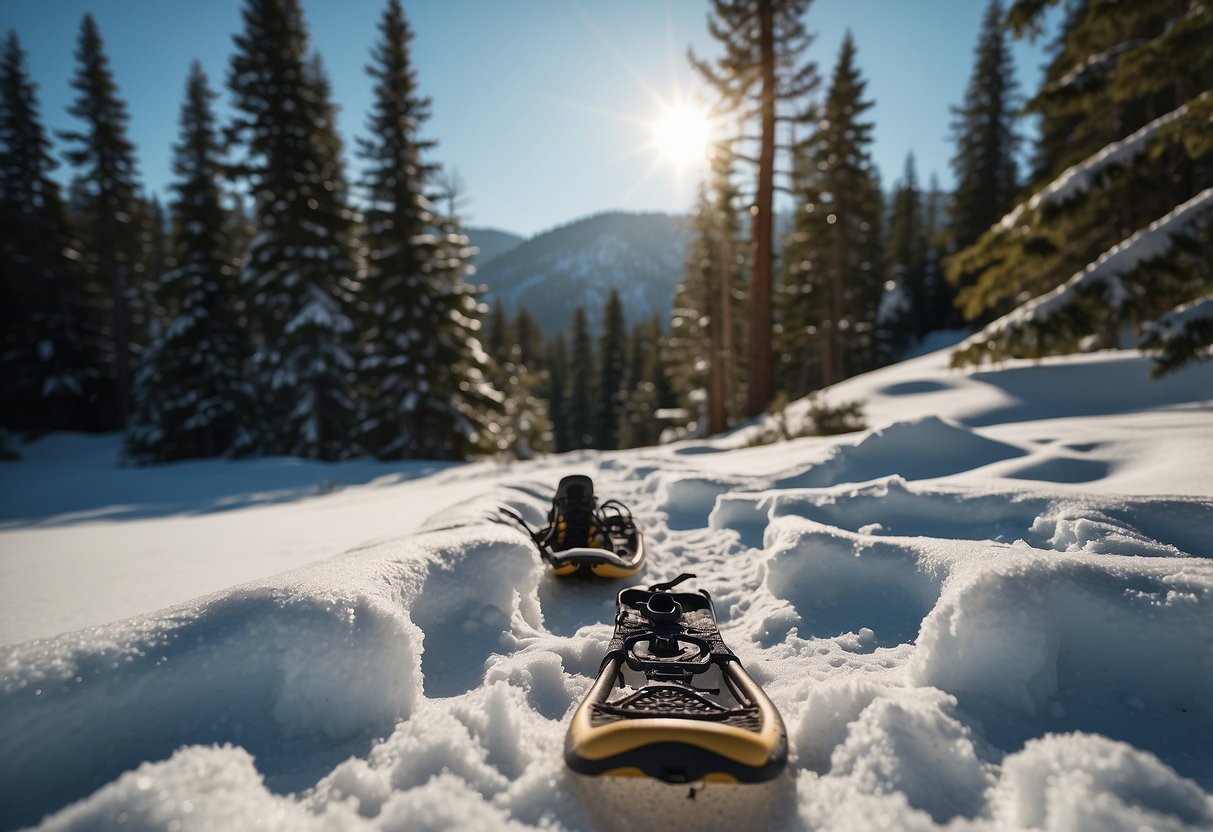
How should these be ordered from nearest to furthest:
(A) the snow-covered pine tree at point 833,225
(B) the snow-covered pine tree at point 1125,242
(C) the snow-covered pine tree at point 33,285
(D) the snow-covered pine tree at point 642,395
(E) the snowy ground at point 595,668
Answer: (E) the snowy ground at point 595,668, (B) the snow-covered pine tree at point 1125,242, (C) the snow-covered pine tree at point 33,285, (A) the snow-covered pine tree at point 833,225, (D) the snow-covered pine tree at point 642,395

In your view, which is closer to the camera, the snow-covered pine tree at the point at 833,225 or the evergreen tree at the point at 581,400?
the snow-covered pine tree at the point at 833,225

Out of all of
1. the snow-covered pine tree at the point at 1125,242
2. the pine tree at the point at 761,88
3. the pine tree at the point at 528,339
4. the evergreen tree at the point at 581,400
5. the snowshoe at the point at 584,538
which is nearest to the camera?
the snowshoe at the point at 584,538

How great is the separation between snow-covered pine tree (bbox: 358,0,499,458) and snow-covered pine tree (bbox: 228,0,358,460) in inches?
59.3

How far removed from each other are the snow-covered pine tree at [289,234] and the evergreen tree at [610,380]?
33.2 meters

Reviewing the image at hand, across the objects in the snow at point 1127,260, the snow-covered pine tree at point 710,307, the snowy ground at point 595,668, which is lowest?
Answer: the snowy ground at point 595,668

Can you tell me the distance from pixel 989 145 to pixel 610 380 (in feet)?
109

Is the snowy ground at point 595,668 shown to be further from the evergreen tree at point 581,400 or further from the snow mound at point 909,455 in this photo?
the evergreen tree at point 581,400

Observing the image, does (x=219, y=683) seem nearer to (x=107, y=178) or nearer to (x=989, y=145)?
(x=107, y=178)

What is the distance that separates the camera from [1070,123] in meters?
21.0

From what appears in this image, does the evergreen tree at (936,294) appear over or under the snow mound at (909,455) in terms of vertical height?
over

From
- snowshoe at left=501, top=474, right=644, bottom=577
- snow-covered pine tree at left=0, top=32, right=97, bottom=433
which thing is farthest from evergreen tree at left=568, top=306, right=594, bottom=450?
snowshoe at left=501, top=474, right=644, bottom=577

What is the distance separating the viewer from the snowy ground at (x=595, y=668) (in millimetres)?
1340

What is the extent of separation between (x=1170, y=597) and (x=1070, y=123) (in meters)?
29.4

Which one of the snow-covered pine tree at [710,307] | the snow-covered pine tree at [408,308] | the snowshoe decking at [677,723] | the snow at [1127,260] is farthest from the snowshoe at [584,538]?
the snow-covered pine tree at [710,307]
